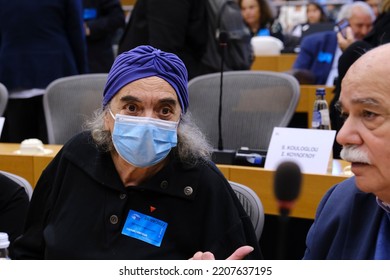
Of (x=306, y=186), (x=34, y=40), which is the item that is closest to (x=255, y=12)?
(x=34, y=40)

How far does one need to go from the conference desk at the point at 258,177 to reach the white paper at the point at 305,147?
62 mm

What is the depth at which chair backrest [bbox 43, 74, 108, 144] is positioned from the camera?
4086mm

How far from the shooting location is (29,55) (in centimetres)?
476

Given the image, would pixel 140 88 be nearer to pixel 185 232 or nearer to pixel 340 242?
pixel 185 232

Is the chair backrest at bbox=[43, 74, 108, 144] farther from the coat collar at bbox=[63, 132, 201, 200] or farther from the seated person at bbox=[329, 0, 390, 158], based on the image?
the coat collar at bbox=[63, 132, 201, 200]

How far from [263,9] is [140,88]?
15.5 feet

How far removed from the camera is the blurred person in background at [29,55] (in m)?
4.70

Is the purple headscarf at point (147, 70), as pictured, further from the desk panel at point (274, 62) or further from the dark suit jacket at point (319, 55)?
the desk panel at point (274, 62)

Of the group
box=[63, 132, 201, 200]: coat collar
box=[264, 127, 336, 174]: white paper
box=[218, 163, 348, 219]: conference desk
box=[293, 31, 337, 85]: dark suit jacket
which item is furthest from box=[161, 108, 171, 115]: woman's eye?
box=[293, 31, 337, 85]: dark suit jacket

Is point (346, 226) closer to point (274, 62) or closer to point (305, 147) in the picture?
point (305, 147)

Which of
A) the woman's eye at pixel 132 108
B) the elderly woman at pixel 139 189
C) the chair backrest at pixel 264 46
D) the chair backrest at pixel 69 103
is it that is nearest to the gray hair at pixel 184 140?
the elderly woman at pixel 139 189

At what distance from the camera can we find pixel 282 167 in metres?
1.09

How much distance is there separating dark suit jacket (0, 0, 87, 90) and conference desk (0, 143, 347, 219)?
109cm

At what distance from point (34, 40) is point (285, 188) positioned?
3.91 meters
